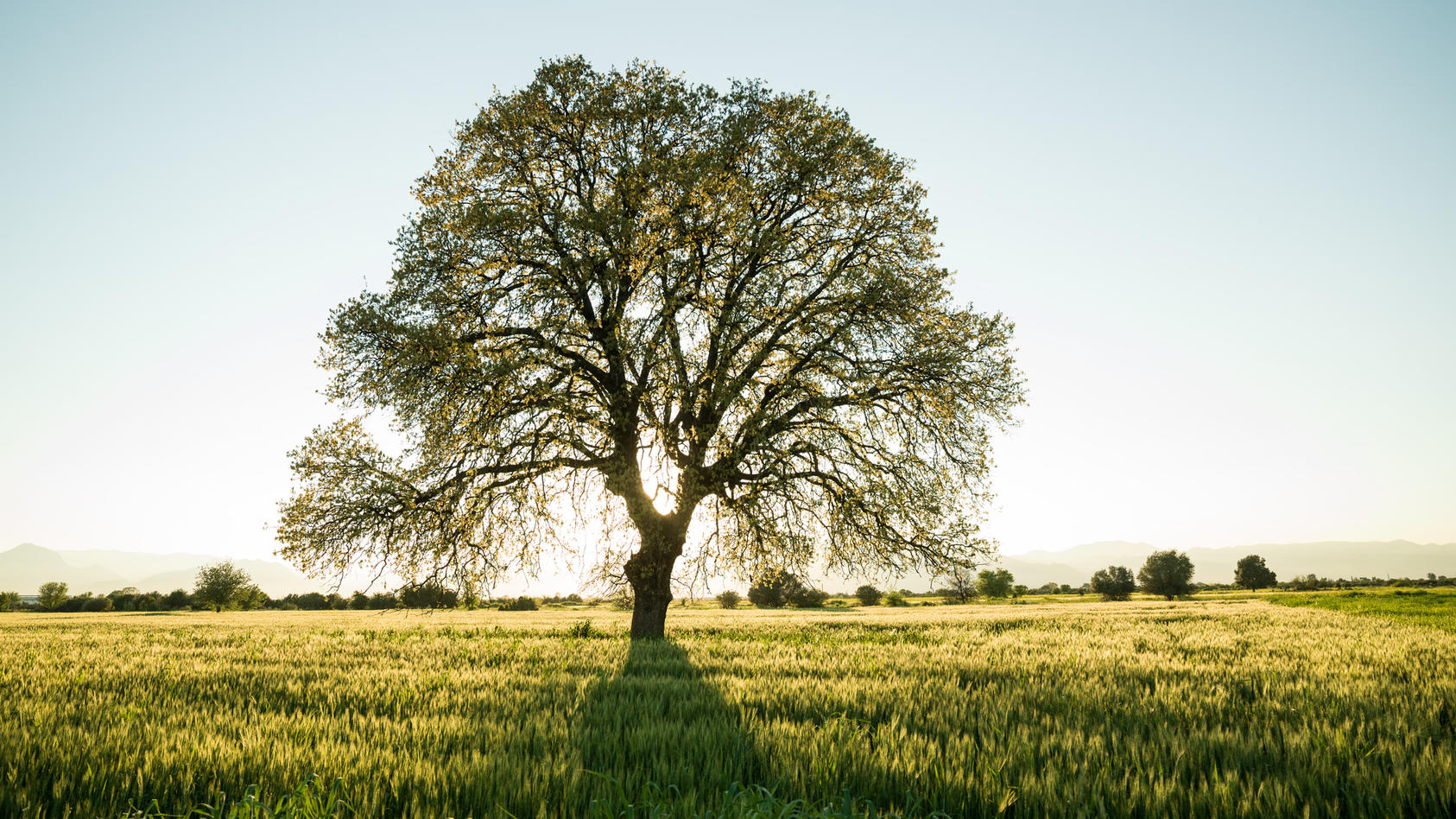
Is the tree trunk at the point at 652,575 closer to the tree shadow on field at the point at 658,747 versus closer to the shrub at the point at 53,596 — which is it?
the tree shadow on field at the point at 658,747

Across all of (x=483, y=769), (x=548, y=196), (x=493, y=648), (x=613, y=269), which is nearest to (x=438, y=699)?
(x=483, y=769)

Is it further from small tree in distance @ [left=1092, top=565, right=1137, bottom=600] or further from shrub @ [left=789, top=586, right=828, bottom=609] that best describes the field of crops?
small tree in distance @ [left=1092, top=565, right=1137, bottom=600]

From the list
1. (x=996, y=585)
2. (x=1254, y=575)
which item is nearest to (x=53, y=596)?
(x=996, y=585)

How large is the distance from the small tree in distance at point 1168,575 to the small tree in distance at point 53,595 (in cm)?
12825

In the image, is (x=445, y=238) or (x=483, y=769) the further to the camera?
(x=445, y=238)

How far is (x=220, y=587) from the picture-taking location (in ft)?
219

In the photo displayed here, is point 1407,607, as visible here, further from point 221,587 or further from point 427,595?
point 221,587

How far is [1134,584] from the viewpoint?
96625 millimetres

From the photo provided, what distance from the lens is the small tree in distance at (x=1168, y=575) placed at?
91.6 metres

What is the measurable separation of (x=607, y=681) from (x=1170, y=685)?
5.68 metres

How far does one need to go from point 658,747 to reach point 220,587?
82717mm

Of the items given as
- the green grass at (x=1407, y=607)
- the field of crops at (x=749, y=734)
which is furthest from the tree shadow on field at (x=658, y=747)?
the green grass at (x=1407, y=607)

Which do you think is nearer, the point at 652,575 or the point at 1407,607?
the point at 652,575

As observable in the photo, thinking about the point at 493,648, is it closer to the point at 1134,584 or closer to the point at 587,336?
the point at 587,336
